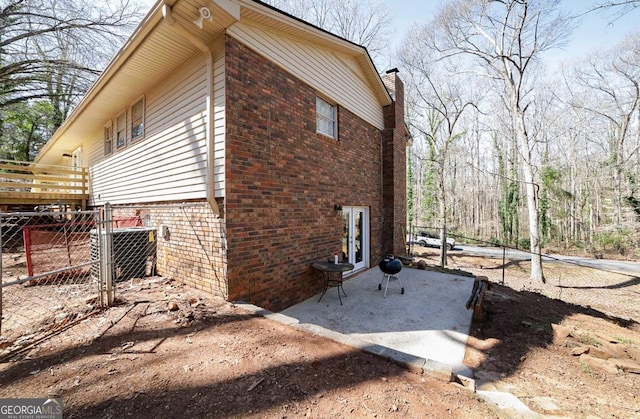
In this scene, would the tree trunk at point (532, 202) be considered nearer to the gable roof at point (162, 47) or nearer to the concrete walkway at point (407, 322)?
the concrete walkway at point (407, 322)

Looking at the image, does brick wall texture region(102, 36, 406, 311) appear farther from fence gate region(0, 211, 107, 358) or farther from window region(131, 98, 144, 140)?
window region(131, 98, 144, 140)

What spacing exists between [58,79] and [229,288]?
44.0 ft

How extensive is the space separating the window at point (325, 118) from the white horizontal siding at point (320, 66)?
0.75 ft

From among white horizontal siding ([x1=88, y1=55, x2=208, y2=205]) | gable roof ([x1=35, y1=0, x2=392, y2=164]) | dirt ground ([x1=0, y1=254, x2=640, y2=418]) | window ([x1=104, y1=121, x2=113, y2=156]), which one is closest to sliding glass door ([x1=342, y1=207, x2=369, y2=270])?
→ dirt ground ([x1=0, y1=254, x2=640, y2=418])

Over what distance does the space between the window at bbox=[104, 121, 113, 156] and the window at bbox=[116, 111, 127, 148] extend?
755 millimetres

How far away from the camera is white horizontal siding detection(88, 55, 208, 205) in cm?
462

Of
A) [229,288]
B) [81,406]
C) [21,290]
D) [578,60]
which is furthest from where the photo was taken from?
[578,60]

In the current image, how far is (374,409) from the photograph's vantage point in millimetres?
2129

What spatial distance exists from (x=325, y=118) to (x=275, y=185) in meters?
2.80

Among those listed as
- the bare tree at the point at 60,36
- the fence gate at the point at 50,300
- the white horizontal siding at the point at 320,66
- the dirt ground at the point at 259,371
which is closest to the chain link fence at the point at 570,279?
the dirt ground at the point at 259,371

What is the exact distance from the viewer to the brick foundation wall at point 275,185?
4273 millimetres

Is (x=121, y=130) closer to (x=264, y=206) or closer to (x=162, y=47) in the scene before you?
(x=162, y=47)

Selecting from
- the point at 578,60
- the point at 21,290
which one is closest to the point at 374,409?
the point at 21,290

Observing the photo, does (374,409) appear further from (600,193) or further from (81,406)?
(600,193)
